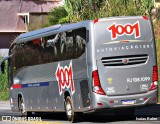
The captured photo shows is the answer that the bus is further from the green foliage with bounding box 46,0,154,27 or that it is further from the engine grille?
the green foliage with bounding box 46,0,154,27

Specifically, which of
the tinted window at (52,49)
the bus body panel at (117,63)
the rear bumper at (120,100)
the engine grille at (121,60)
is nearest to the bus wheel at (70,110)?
the bus body panel at (117,63)

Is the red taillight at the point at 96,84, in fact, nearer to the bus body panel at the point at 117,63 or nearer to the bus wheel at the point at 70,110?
the bus body panel at the point at 117,63

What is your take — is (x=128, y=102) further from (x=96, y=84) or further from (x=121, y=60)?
(x=121, y=60)

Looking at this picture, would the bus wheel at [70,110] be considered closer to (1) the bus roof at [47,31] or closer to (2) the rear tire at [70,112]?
(2) the rear tire at [70,112]

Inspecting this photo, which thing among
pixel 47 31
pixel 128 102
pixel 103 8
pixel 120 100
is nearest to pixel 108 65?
pixel 120 100

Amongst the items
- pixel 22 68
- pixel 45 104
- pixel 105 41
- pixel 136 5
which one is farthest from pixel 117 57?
pixel 136 5

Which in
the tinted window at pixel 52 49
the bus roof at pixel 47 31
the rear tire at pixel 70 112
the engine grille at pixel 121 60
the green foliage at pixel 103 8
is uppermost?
the green foliage at pixel 103 8

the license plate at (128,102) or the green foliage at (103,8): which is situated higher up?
the green foliage at (103,8)

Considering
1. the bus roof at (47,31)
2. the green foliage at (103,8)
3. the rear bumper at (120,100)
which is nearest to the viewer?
the rear bumper at (120,100)

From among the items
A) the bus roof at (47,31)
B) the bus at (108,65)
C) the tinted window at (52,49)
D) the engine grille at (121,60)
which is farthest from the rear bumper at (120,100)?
the bus roof at (47,31)

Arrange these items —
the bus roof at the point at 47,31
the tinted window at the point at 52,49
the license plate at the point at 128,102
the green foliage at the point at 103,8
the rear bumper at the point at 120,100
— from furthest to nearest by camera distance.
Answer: the green foliage at the point at 103,8 → the bus roof at the point at 47,31 → the tinted window at the point at 52,49 → the license plate at the point at 128,102 → the rear bumper at the point at 120,100

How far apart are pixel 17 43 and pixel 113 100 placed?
832 centimetres

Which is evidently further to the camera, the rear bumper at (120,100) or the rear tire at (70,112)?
the rear tire at (70,112)

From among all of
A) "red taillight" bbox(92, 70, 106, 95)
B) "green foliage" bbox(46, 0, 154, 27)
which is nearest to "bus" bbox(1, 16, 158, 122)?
"red taillight" bbox(92, 70, 106, 95)
